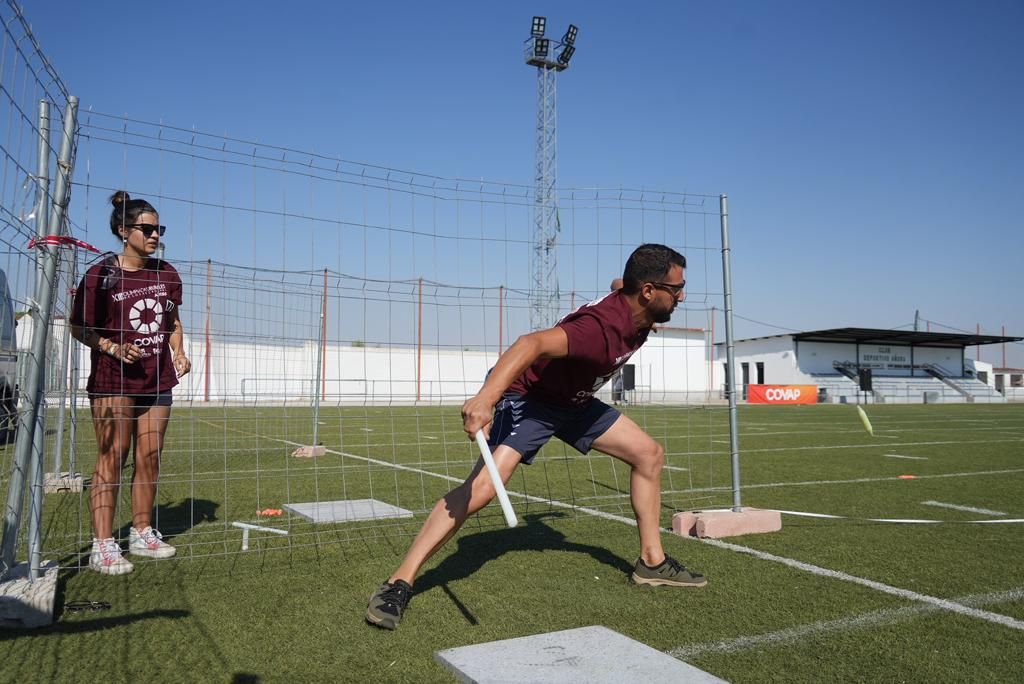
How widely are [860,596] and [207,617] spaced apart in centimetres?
319

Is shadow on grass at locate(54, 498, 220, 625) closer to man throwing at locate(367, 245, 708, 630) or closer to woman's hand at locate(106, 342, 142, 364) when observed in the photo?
woman's hand at locate(106, 342, 142, 364)

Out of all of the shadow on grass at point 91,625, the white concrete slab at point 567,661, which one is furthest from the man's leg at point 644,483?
the shadow on grass at point 91,625

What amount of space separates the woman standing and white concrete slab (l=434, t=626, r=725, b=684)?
2.48 m

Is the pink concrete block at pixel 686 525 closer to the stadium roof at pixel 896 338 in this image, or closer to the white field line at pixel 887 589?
the white field line at pixel 887 589

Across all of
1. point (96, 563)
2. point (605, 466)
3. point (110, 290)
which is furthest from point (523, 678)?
point (605, 466)

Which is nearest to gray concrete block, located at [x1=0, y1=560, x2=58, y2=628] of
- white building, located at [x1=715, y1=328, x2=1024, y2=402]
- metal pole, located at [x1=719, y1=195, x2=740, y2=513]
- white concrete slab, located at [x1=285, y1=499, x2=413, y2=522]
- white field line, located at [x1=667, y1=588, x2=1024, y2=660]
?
white concrete slab, located at [x1=285, y1=499, x2=413, y2=522]

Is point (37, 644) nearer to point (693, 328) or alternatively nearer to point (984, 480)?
point (693, 328)

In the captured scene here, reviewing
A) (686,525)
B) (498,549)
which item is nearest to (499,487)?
(498,549)

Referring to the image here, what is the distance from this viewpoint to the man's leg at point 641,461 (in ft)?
14.2

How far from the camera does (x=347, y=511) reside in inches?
244

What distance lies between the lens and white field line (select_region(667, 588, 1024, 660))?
10.5ft

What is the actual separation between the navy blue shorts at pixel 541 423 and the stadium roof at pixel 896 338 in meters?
51.7

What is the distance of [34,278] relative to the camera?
3.87 metres

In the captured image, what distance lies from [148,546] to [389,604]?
2034 mm
